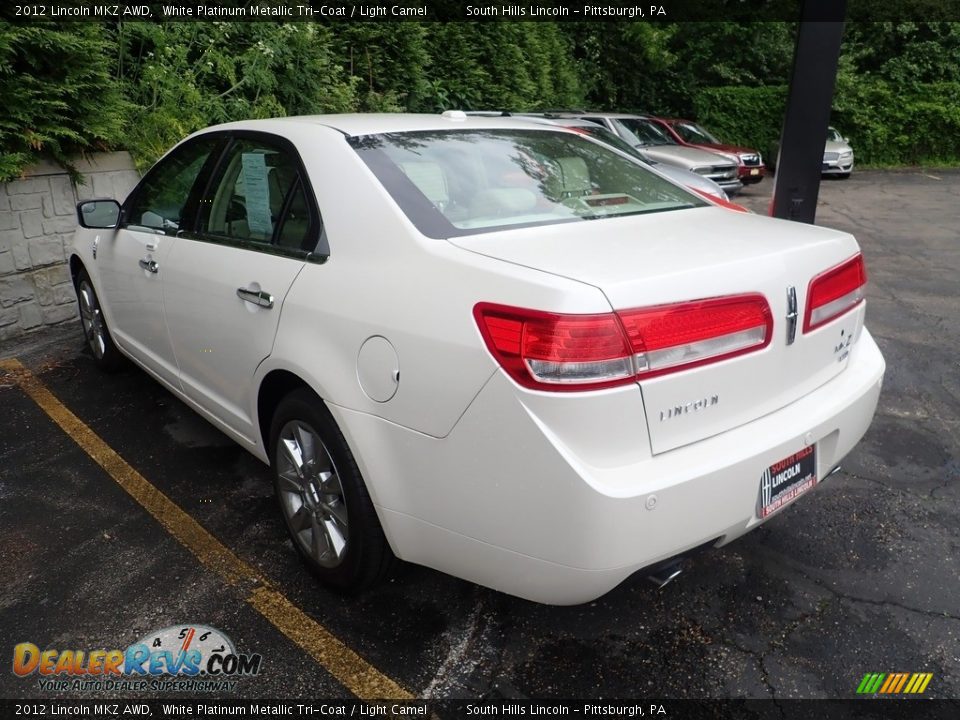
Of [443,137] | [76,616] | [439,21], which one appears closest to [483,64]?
[439,21]

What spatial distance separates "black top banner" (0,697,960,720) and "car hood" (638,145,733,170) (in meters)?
9.92

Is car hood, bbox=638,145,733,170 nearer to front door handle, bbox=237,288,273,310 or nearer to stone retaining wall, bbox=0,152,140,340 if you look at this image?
stone retaining wall, bbox=0,152,140,340

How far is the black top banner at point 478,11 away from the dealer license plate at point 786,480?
3.21m

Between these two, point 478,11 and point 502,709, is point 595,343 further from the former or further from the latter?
point 478,11

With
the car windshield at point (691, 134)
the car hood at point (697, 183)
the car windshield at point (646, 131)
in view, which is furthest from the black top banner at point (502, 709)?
the car windshield at point (691, 134)

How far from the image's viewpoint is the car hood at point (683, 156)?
11.4m

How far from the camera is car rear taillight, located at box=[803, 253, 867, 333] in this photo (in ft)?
7.40

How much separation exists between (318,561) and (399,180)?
137 cm

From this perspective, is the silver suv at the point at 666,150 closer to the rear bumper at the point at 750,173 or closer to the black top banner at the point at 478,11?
the rear bumper at the point at 750,173

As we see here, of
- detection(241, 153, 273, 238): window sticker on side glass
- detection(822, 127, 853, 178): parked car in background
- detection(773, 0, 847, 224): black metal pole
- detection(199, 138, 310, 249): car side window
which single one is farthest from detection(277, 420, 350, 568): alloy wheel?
detection(822, 127, 853, 178): parked car in background

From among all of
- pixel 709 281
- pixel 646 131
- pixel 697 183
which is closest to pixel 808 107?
pixel 709 281

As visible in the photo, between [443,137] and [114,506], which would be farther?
[114,506]

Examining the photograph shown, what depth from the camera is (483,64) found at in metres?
15.2

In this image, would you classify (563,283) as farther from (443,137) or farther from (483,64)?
(483,64)
